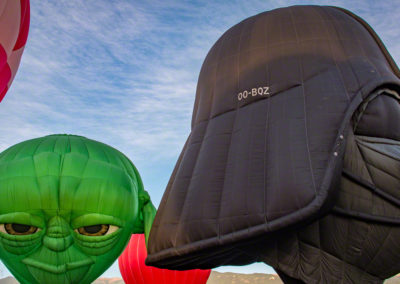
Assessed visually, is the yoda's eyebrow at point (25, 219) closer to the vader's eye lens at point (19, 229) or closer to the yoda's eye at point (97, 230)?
the vader's eye lens at point (19, 229)

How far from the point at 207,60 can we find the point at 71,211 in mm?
2615

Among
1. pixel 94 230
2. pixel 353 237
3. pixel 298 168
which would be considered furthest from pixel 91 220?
pixel 353 237

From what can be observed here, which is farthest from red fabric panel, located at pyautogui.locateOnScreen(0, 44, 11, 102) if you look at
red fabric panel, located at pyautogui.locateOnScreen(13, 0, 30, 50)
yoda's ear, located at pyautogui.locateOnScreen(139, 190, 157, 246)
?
yoda's ear, located at pyautogui.locateOnScreen(139, 190, 157, 246)

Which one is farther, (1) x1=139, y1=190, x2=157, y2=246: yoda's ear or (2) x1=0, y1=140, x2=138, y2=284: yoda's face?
(1) x1=139, y1=190, x2=157, y2=246: yoda's ear

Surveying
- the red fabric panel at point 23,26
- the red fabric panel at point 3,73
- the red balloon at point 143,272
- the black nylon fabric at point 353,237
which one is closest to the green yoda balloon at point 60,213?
the red fabric panel at point 3,73

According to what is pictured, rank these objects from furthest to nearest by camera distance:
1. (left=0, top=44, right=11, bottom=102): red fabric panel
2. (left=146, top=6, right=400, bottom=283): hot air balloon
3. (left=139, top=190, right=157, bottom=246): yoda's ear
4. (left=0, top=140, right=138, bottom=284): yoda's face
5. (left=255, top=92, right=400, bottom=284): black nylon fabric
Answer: (left=139, top=190, right=157, bottom=246): yoda's ear, (left=0, top=140, right=138, bottom=284): yoda's face, (left=0, top=44, right=11, bottom=102): red fabric panel, (left=255, top=92, right=400, bottom=284): black nylon fabric, (left=146, top=6, right=400, bottom=283): hot air balloon

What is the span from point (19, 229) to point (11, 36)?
2.42 m

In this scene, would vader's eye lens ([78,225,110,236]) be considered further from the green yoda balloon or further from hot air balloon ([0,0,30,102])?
hot air balloon ([0,0,30,102])

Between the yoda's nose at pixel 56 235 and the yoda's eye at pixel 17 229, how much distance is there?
0.19m

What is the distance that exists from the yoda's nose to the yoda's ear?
1.29 metres

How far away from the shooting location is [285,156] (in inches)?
165

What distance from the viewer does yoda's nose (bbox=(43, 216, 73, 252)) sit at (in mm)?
6219

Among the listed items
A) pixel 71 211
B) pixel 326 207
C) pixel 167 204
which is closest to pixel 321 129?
pixel 326 207

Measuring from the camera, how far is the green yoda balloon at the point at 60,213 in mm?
6250
